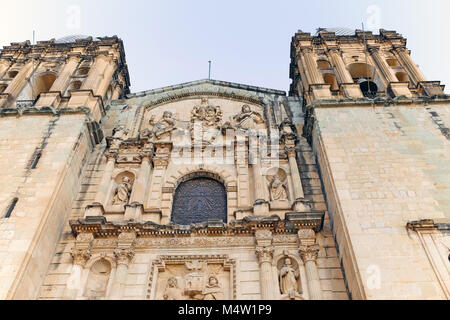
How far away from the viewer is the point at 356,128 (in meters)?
13.9

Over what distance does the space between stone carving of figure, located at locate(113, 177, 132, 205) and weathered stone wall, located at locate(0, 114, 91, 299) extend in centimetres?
135

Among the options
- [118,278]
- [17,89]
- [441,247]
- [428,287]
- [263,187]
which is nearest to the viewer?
[428,287]

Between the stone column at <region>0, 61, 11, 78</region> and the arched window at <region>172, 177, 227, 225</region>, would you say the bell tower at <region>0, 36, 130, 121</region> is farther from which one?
the arched window at <region>172, 177, 227, 225</region>

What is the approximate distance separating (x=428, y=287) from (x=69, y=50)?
734 inches

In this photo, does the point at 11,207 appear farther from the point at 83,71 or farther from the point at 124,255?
the point at 83,71

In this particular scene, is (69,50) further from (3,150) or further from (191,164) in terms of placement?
(191,164)

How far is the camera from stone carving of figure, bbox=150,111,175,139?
1639 centimetres

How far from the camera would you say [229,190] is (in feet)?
45.6

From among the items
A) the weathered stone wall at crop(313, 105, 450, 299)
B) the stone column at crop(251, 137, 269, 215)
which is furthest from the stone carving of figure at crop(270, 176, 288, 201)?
the weathered stone wall at crop(313, 105, 450, 299)

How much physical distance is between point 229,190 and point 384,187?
15.7 ft

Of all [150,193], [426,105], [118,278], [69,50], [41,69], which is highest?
[69,50]

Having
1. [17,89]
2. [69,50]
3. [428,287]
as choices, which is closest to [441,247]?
[428,287]

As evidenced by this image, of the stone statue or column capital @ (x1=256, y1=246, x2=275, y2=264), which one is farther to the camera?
the stone statue

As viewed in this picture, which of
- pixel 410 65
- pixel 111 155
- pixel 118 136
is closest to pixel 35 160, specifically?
pixel 111 155
